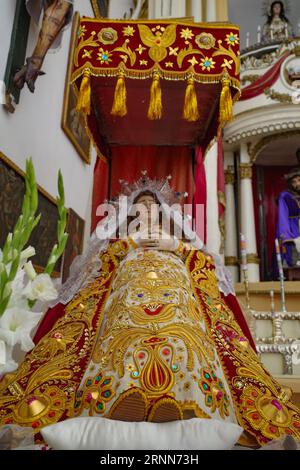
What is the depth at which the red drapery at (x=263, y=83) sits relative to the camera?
6.00 meters

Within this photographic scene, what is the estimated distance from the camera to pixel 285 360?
321 cm

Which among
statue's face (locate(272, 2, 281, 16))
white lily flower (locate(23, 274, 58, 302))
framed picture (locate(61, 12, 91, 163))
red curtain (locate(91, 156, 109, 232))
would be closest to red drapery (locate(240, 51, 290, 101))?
statue's face (locate(272, 2, 281, 16))

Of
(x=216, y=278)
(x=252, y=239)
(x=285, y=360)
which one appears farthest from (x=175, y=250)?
(x=252, y=239)

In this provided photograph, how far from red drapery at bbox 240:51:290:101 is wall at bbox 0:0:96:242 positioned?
9.10 ft

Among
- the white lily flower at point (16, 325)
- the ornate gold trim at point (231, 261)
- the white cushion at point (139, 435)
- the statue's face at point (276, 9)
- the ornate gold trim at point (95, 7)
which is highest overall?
the statue's face at point (276, 9)

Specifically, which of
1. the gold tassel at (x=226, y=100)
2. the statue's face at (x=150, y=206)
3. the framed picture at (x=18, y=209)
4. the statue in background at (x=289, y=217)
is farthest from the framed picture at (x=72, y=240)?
the statue in background at (x=289, y=217)

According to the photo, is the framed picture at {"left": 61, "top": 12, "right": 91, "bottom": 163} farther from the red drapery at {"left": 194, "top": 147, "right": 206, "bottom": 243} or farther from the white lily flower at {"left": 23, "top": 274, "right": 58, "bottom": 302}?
the white lily flower at {"left": 23, "top": 274, "right": 58, "bottom": 302}

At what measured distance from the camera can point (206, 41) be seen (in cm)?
267

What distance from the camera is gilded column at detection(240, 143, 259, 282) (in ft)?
19.8

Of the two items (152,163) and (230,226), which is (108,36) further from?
(230,226)

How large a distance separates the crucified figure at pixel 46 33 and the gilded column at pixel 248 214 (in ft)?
13.6

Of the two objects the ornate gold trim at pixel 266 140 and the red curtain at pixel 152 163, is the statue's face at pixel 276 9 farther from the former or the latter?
the red curtain at pixel 152 163

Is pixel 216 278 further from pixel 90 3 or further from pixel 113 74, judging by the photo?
pixel 90 3
